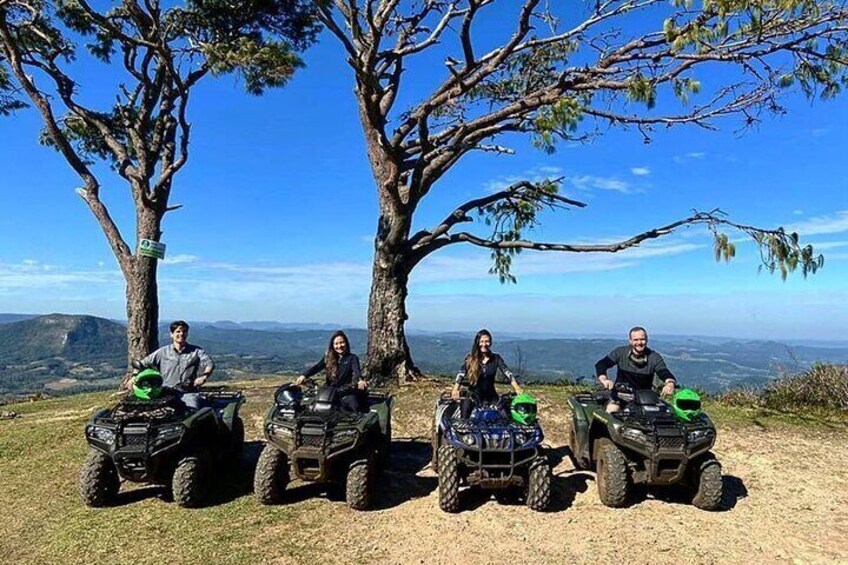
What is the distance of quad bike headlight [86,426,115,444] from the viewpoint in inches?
219

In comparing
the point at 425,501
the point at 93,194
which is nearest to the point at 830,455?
the point at 425,501

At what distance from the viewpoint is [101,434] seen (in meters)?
5.61

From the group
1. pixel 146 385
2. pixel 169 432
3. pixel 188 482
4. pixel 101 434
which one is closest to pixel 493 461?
pixel 188 482

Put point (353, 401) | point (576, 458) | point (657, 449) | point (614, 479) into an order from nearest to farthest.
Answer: point (657, 449)
point (614, 479)
point (353, 401)
point (576, 458)

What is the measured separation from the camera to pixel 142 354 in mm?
11195

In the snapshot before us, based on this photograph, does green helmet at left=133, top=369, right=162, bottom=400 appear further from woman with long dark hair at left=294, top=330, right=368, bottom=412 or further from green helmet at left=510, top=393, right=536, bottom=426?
green helmet at left=510, top=393, right=536, bottom=426

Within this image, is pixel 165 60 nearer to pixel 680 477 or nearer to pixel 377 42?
pixel 377 42

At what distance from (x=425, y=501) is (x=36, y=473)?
194 inches

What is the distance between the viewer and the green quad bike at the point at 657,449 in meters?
5.48

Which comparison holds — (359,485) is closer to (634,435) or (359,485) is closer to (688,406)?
(634,435)

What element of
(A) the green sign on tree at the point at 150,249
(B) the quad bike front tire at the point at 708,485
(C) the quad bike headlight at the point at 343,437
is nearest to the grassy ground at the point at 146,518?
(C) the quad bike headlight at the point at 343,437

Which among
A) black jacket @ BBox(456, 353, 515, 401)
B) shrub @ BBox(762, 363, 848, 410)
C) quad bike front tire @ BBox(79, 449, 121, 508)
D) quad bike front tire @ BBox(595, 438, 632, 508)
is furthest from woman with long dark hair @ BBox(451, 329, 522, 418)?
shrub @ BBox(762, 363, 848, 410)

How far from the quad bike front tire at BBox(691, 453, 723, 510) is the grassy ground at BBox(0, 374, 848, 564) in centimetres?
267

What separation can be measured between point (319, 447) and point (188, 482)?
1333 millimetres
